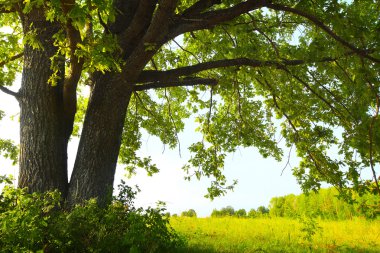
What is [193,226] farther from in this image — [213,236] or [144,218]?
[144,218]

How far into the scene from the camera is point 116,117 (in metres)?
8.44

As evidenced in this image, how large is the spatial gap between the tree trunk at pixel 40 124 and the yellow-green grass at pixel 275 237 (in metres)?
3.32

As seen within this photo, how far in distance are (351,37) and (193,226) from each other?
8.90m

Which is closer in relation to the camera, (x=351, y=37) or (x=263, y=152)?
(x=351, y=37)

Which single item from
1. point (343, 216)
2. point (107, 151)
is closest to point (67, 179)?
point (107, 151)

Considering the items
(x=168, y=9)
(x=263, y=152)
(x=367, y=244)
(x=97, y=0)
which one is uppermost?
(x=168, y=9)

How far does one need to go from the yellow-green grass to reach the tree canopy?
61.5 inches

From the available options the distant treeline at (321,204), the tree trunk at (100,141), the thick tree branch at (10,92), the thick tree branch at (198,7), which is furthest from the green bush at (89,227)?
the distant treeline at (321,204)

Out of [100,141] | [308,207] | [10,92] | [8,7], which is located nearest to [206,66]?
[100,141]

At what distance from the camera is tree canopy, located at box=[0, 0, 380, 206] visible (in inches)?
260

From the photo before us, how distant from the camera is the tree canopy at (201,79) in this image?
660cm

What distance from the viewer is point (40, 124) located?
8.33 m

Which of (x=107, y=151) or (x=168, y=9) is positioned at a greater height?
(x=168, y=9)

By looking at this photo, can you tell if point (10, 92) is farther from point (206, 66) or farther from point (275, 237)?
point (275, 237)
